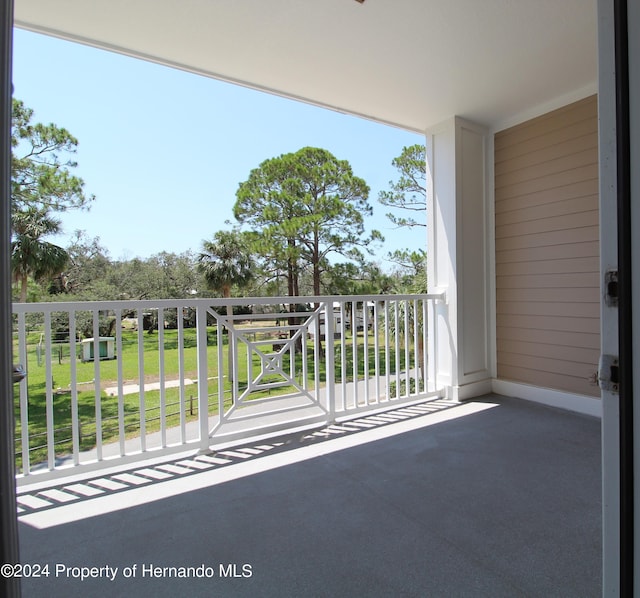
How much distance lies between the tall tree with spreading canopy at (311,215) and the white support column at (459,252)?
9.64 metres

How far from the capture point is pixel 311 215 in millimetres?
13461

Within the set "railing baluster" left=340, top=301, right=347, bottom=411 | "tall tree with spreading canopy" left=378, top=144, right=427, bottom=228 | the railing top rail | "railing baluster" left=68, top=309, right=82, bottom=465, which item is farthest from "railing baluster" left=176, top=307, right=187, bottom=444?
"tall tree with spreading canopy" left=378, top=144, right=427, bottom=228

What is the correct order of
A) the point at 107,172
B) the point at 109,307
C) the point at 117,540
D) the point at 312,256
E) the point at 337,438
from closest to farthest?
the point at 117,540, the point at 109,307, the point at 337,438, the point at 312,256, the point at 107,172

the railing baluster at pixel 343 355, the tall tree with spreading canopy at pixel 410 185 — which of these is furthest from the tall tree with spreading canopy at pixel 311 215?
the railing baluster at pixel 343 355

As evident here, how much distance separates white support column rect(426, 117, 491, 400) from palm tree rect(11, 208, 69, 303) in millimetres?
8666

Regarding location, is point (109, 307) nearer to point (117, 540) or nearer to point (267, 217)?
point (117, 540)

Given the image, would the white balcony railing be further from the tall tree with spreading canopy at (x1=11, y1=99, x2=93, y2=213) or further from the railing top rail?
the tall tree with spreading canopy at (x1=11, y1=99, x2=93, y2=213)

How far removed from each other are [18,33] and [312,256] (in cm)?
1125

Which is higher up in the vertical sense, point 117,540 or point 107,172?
point 107,172

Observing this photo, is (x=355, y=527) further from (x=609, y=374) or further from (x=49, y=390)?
(x=49, y=390)

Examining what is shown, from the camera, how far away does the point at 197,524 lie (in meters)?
1.70

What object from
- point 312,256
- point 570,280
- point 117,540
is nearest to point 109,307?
point 117,540

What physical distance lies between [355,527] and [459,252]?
2.78m

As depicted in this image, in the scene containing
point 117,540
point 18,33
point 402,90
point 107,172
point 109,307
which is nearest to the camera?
point 117,540
